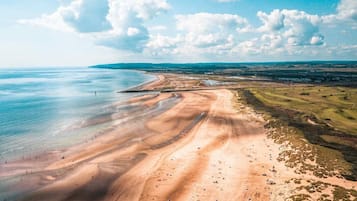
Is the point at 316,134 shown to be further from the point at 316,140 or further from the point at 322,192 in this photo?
the point at 322,192

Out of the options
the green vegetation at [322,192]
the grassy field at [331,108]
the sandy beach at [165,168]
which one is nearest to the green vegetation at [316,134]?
the grassy field at [331,108]

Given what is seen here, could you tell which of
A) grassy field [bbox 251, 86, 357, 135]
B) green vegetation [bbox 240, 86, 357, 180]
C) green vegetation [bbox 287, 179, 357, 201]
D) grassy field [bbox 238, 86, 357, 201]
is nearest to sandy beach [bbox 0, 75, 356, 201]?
green vegetation [bbox 287, 179, 357, 201]

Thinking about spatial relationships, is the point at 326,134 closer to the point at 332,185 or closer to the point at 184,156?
the point at 332,185

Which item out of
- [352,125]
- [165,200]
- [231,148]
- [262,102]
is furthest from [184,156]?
[262,102]

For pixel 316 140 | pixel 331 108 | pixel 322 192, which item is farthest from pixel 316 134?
pixel 331 108

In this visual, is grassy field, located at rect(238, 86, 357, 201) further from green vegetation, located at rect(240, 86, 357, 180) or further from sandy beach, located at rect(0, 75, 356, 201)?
sandy beach, located at rect(0, 75, 356, 201)

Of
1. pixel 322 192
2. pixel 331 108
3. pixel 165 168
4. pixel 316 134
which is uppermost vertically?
pixel 322 192

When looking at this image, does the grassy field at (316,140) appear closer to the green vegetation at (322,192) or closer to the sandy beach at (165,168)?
the green vegetation at (322,192)

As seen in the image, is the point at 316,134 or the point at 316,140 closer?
the point at 316,140
